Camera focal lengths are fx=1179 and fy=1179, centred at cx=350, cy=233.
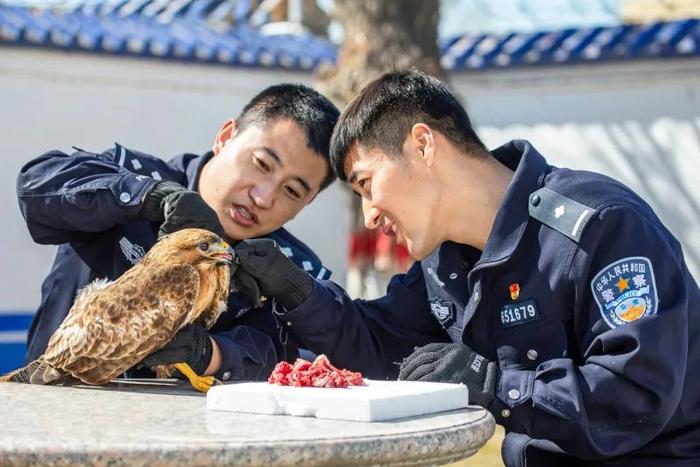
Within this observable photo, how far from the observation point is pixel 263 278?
124 inches

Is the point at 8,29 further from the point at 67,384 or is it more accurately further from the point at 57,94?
the point at 67,384

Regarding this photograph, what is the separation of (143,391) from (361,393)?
69 centimetres

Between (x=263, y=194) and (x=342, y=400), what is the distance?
1343mm

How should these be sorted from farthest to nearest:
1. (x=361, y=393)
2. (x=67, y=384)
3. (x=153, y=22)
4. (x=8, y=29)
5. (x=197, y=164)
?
(x=153, y=22)
(x=8, y=29)
(x=197, y=164)
(x=67, y=384)
(x=361, y=393)

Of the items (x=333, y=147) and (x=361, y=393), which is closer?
(x=361, y=393)

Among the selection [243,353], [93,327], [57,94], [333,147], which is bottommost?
[57,94]

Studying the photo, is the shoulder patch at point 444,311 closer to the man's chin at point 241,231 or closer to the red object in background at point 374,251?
the man's chin at point 241,231

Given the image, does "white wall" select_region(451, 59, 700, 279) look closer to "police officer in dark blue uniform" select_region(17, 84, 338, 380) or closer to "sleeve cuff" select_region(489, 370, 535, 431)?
"police officer in dark blue uniform" select_region(17, 84, 338, 380)

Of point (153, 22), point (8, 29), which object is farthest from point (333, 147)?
point (153, 22)

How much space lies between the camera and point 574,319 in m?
2.90

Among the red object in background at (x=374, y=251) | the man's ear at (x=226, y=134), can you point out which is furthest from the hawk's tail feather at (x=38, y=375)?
the red object in background at (x=374, y=251)

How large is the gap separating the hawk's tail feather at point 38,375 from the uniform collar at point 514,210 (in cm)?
109

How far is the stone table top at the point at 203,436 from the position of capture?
2.03m

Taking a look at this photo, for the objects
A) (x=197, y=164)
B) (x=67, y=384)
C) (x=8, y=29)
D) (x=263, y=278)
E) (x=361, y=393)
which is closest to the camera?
(x=361, y=393)
